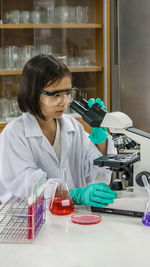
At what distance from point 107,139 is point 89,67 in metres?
1.64

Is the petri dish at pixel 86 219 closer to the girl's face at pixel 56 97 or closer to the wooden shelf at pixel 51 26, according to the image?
the girl's face at pixel 56 97

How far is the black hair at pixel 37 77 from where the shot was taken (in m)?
1.84

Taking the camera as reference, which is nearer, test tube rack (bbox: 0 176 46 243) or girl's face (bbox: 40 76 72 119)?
test tube rack (bbox: 0 176 46 243)

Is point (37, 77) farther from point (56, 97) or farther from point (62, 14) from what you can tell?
point (62, 14)

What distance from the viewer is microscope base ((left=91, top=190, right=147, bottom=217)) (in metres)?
1.47

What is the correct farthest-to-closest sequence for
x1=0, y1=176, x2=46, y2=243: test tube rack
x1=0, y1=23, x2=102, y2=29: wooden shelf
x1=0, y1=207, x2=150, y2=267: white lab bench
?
x1=0, y1=23, x2=102, y2=29: wooden shelf → x1=0, y1=176, x2=46, y2=243: test tube rack → x1=0, y1=207, x2=150, y2=267: white lab bench

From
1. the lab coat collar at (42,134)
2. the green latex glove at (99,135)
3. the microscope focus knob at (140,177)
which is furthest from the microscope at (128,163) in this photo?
the lab coat collar at (42,134)

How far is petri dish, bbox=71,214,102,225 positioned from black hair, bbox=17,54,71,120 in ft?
2.09

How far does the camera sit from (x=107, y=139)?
1887mm

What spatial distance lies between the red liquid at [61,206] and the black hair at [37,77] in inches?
21.9

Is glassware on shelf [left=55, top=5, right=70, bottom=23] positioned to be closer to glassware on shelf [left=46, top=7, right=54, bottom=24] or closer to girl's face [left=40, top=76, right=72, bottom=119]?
glassware on shelf [left=46, top=7, right=54, bottom=24]

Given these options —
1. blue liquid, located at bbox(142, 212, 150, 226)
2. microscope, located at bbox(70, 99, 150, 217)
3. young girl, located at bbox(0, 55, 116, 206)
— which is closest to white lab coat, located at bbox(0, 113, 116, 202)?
young girl, located at bbox(0, 55, 116, 206)

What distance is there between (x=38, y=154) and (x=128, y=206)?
60 centimetres

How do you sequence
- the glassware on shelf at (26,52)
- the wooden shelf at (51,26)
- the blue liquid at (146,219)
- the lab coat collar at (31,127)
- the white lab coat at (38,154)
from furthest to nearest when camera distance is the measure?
the glassware on shelf at (26,52)
the wooden shelf at (51,26)
the lab coat collar at (31,127)
the white lab coat at (38,154)
the blue liquid at (146,219)
